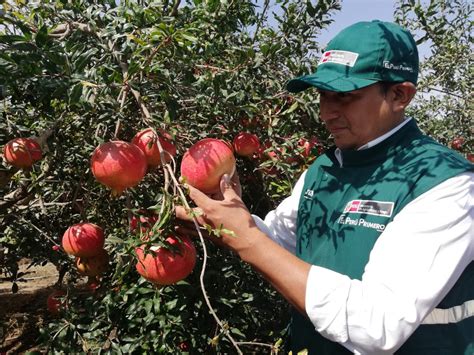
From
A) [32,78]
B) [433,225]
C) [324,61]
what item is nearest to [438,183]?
[433,225]

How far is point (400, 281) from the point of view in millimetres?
1221

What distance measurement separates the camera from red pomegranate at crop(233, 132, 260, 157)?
8.31 feet

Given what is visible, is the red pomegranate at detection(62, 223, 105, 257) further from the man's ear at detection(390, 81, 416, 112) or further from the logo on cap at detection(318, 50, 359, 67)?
the man's ear at detection(390, 81, 416, 112)

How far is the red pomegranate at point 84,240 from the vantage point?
2.32 meters

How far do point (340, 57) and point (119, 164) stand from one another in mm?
828

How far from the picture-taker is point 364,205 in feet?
5.08

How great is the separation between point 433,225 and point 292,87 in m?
0.80

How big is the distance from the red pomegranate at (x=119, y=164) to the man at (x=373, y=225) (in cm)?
24

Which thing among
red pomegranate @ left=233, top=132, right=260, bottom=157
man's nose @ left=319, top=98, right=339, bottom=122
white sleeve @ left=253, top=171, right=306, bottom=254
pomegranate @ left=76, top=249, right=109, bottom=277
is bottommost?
pomegranate @ left=76, top=249, right=109, bottom=277

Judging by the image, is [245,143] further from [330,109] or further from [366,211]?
[366,211]

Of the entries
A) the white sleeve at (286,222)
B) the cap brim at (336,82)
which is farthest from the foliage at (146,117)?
the cap brim at (336,82)

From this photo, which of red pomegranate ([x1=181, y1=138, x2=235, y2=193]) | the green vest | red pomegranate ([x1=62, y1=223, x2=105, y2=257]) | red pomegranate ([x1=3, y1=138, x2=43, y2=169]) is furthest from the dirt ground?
the green vest

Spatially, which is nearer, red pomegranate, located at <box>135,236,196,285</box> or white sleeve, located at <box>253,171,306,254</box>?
red pomegranate, located at <box>135,236,196,285</box>

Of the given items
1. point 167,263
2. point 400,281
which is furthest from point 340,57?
point 167,263
